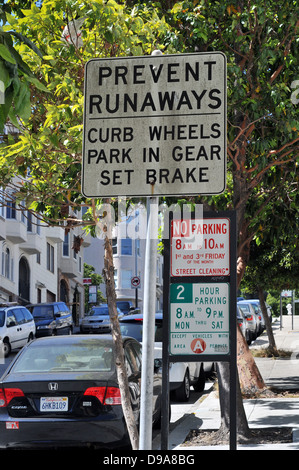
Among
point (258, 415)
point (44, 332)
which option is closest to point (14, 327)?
point (44, 332)

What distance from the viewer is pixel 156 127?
401cm

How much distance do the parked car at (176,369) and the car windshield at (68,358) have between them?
4.16 m

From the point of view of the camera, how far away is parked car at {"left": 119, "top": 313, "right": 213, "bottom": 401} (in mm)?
14305

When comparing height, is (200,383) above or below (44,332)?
above

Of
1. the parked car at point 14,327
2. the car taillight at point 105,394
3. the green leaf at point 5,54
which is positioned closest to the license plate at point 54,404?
the car taillight at point 105,394

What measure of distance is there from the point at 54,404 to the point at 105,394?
58 cm

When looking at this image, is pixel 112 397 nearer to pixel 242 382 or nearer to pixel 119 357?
pixel 119 357

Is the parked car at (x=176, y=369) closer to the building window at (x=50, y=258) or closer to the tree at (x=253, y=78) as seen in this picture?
the tree at (x=253, y=78)

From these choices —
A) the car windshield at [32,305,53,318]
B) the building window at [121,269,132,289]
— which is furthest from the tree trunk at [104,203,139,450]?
the building window at [121,269,132,289]

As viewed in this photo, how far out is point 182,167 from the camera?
3.91 m

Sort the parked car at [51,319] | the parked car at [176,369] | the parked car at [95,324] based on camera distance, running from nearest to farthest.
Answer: the parked car at [176,369] < the parked car at [51,319] < the parked car at [95,324]

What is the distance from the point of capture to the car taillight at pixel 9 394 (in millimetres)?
8602

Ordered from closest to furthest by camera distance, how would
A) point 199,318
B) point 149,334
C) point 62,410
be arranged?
point 149,334
point 199,318
point 62,410
